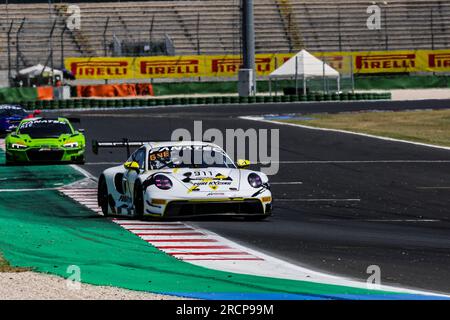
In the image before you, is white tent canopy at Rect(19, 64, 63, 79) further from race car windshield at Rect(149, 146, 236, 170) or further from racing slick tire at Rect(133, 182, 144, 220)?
racing slick tire at Rect(133, 182, 144, 220)

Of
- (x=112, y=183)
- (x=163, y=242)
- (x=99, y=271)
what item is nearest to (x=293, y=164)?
(x=112, y=183)

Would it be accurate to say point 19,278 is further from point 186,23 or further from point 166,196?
point 186,23

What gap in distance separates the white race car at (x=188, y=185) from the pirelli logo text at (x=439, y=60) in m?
63.8

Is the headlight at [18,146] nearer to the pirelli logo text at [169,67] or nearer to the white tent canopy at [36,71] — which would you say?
the white tent canopy at [36,71]

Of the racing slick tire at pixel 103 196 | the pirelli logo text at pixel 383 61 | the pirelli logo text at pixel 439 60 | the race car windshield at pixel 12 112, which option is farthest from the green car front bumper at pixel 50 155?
the pirelli logo text at pixel 439 60

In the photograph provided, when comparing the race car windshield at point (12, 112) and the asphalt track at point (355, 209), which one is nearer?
the asphalt track at point (355, 209)

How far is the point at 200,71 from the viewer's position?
79.1 m

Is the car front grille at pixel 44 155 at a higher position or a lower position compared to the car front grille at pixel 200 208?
lower

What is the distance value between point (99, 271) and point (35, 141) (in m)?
18.3

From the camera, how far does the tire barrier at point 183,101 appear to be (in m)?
65.4

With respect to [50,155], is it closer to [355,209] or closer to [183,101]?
[355,209]

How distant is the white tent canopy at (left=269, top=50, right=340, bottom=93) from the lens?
71.9m

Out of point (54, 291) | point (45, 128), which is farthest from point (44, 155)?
point (54, 291)

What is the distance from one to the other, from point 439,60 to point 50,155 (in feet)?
178
